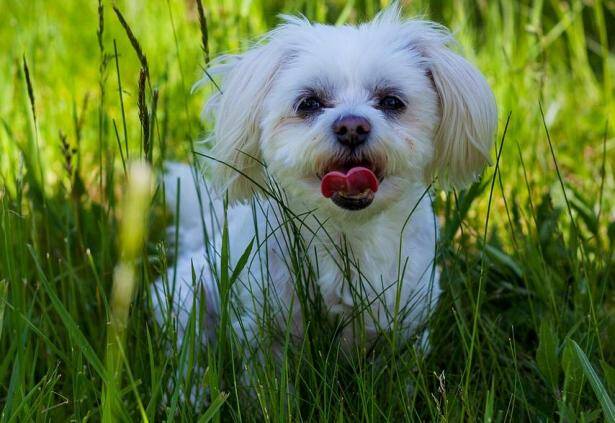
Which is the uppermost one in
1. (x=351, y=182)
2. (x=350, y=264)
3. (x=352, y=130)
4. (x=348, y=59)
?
(x=348, y=59)

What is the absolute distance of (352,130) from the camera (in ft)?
6.77

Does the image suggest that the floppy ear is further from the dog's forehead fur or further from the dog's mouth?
the dog's mouth

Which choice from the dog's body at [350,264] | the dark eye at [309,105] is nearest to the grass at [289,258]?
the dog's body at [350,264]

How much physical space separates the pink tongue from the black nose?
0.21ft

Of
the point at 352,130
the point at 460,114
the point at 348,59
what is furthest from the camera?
the point at 460,114

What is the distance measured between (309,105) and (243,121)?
0.18 metres

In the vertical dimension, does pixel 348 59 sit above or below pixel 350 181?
above

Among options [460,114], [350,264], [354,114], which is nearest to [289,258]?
[350,264]

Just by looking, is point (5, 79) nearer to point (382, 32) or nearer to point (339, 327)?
point (382, 32)

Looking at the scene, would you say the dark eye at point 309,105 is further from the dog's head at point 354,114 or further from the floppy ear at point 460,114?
the floppy ear at point 460,114

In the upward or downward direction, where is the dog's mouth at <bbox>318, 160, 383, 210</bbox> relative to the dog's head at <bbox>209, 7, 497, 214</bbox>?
downward

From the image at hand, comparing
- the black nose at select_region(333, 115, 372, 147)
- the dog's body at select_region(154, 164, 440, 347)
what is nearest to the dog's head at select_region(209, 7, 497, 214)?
the black nose at select_region(333, 115, 372, 147)

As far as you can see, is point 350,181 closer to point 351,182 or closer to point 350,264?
point 351,182

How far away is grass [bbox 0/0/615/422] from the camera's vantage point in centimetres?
181
